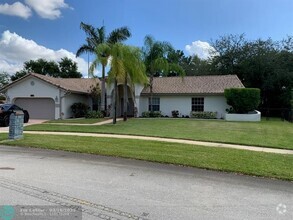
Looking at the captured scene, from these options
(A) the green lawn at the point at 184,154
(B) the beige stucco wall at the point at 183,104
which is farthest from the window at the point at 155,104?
(A) the green lawn at the point at 184,154

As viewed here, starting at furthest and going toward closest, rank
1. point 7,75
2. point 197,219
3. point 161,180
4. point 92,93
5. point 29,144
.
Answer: point 7,75, point 92,93, point 29,144, point 161,180, point 197,219

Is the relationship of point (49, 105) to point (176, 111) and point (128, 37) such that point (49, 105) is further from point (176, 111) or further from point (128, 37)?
point (176, 111)

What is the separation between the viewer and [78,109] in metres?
29.6

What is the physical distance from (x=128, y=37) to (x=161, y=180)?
75.9 feet

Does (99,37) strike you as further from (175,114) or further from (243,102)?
(243,102)

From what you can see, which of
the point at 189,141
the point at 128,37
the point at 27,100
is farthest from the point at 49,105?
the point at 189,141

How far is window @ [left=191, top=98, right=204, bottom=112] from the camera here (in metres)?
29.7

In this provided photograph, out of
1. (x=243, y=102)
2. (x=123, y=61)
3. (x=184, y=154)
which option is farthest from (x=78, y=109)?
(x=184, y=154)

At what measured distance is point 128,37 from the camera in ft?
94.1

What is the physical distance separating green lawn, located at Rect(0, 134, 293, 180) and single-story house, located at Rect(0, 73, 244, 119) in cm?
1464

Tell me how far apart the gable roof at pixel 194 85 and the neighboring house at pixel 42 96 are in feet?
24.9

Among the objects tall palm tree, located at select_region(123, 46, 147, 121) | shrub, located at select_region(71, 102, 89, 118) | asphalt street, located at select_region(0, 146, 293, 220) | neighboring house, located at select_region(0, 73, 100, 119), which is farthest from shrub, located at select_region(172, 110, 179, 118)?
asphalt street, located at select_region(0, 146, 293, 220)

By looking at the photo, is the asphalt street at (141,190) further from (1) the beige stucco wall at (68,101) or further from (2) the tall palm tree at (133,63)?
(1) the beige stucco wall at (68,101)

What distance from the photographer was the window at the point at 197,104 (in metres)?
29.7
